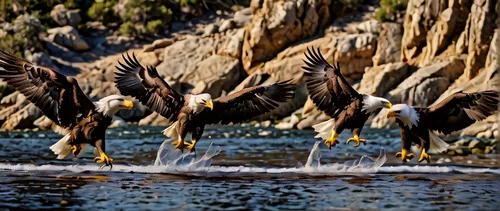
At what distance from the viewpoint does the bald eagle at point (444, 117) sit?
1866cm

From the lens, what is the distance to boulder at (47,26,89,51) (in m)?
65.4

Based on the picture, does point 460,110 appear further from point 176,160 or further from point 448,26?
point 448,26

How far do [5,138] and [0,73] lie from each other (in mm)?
19930

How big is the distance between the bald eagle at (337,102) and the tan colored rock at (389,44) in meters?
33.1

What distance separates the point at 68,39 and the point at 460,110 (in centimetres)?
4960

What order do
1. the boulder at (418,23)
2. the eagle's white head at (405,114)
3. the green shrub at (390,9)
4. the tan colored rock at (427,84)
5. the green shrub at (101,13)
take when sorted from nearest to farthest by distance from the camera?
1. the eagle's white head at (405,114)
2. the tan colored rock at (427,84)
3. the boulder at (418,23)
4. the green shrub at (390,9)
5. the green shrub at (101,13)

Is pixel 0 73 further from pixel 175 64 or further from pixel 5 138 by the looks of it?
pixel 175 64

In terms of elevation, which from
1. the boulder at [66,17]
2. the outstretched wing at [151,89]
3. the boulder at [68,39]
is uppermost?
the boulder at [66,17]

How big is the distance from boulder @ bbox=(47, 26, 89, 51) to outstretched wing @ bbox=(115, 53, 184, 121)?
46.7m

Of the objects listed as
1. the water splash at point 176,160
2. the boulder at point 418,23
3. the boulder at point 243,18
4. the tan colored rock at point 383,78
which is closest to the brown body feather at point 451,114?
the water splash at point 176,160

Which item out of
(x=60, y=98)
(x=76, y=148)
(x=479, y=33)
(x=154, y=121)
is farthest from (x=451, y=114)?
(x=154, y=121)

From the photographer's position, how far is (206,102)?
60.6 feet

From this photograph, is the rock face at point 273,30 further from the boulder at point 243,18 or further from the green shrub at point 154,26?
the green shrub at point 154,26

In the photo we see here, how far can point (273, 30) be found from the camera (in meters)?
56.5
